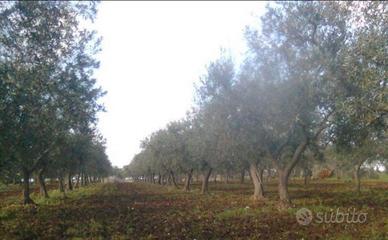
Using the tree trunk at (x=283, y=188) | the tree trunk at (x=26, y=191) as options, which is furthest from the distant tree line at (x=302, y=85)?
Answer: the tree trunk at (x=26, y=191)

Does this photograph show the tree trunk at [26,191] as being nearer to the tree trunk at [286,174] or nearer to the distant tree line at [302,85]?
the distant tree line at [302,85]

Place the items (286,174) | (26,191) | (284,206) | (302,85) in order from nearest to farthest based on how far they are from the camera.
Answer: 1. (302,85)
2. (284,206)
3. (286,174)
4. (26,191)

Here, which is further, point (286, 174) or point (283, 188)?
point (286, 174)

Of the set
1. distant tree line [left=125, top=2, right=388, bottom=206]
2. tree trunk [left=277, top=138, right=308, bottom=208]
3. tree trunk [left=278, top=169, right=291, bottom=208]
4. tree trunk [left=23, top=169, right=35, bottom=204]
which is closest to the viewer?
distant tree line [left=125, top=2, right=388, bottom=206]

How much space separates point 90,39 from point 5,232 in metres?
13.1

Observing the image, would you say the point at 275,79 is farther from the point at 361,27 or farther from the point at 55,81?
the point at 55,81

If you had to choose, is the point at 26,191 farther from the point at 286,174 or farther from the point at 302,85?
the point at 302,85

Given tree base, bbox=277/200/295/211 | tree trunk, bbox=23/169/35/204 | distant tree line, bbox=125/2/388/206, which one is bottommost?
tree base, bbox=277/200/295/211

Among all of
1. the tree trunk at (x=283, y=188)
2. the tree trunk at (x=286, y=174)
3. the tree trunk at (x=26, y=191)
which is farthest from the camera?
the tree trunk at (x=26, y=191)

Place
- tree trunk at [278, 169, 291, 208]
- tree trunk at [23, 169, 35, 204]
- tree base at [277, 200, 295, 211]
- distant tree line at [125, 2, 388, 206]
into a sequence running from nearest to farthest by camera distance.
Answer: distant tree line at [125, 2, 388, 206]
tree base at [277, 200, 295, 211]
tree trunk at [278, 169, 291, 208]
tree trunk at [23, 169, 35, 204]

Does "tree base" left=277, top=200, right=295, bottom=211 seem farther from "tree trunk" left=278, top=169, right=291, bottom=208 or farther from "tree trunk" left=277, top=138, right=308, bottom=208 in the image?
"tree trunk" left=278, top=169, right=291, bottom=208

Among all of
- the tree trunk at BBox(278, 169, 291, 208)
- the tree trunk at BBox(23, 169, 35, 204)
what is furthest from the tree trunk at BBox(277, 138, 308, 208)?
the tree trunk at BBox(23, 169, 35, 204)

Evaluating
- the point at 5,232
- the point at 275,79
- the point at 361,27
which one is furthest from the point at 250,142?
the point at 5,232

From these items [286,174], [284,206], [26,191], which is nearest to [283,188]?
[286,174]
